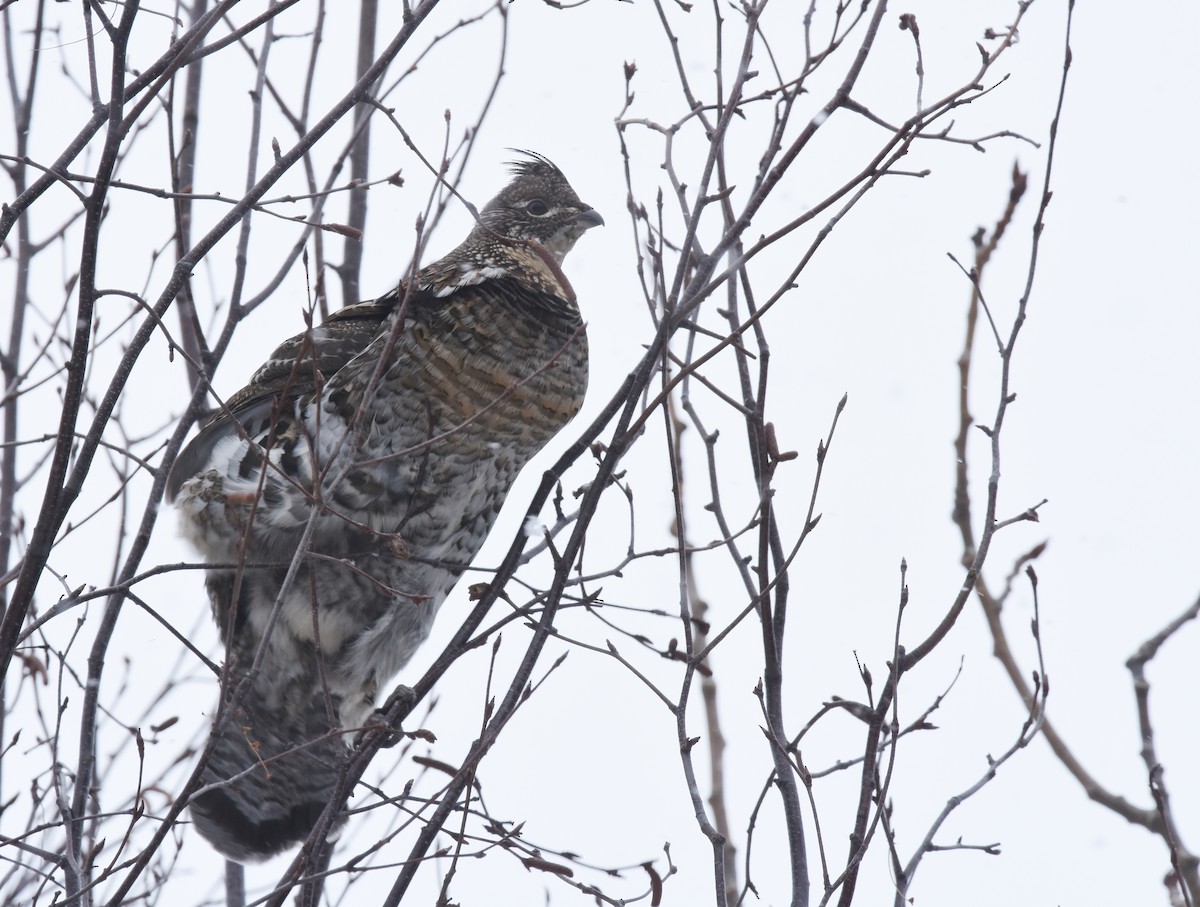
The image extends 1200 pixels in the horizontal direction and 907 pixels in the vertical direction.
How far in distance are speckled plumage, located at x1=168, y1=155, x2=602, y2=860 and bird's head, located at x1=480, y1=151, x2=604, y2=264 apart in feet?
2.46

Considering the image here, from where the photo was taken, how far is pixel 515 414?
161 inches

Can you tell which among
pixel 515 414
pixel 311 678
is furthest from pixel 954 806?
pixel 311 678

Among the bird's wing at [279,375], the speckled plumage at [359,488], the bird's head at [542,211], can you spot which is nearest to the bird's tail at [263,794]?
the speckled plumage at [359,488]

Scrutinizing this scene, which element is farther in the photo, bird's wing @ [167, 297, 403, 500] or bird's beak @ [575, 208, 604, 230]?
bird's beak @ [575, 208, 604, 230]

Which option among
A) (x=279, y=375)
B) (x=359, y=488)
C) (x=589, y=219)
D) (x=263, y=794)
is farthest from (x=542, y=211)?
(x=263, y=794)

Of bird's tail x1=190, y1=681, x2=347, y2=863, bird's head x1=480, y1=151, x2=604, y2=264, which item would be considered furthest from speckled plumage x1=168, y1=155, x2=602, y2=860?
bird's head x1=480, y1=151, x2=604, y2=264

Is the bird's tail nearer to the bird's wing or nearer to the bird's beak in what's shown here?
the bird's wing

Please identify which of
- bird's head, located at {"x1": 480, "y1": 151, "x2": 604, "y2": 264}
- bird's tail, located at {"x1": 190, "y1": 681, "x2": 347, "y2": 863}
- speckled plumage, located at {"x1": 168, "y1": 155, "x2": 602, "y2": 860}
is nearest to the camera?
speckled plumage, located at {"x1": 168, "y1": 155, "x2": 602, "y2": 860}

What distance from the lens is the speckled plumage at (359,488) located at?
3904mm

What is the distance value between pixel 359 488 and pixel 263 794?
1.23m

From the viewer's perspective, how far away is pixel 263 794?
4359mm

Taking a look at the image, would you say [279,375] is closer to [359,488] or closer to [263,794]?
[359,488]

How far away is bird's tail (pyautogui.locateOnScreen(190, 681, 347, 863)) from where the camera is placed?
14.1ft

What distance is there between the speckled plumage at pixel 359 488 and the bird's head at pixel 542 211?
750 millimetres
